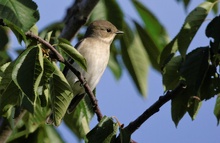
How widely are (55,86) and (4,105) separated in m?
0.26

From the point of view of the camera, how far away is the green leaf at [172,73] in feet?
10.1

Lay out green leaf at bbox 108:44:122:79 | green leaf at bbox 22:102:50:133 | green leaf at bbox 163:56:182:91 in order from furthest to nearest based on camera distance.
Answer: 1. green leaf at bbox 108:44:122:79
2. green leaf at bbox 22:102:50:133
3. green leaf at bbox 163:56:182:91

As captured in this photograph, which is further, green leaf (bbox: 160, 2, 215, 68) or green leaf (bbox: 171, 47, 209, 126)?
green leaf (bbox: 160, 2, 215, 68)

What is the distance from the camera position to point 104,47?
5277mm

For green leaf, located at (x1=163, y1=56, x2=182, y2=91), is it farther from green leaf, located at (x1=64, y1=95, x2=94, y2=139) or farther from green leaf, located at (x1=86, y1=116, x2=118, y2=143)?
green leaf, located at (x1=64, y1=95, x2=94, y2=139)

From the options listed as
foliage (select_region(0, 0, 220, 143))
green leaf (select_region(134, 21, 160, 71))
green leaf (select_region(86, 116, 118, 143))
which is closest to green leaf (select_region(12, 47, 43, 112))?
foliage (select_region(0, 0, 220, 143))

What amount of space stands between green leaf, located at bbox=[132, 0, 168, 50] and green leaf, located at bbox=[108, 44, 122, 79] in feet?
1.73

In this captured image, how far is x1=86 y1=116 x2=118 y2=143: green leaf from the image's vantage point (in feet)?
9.49

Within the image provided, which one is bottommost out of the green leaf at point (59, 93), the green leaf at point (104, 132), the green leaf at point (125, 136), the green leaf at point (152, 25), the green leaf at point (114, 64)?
the green leaf at point (114, 64)

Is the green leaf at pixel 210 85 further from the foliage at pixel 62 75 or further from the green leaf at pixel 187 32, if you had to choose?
the green leaf at pixel 187 32

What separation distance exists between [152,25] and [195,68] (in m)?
1.87

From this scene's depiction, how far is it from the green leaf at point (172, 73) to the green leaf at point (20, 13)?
753 mm

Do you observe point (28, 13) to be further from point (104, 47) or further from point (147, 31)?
point (104, 47)

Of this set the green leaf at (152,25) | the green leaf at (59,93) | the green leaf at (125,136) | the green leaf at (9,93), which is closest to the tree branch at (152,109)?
the green leaf at (125,136)
